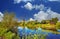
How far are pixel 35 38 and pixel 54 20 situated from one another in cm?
33

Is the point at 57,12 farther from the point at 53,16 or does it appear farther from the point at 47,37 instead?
the point at 47,37

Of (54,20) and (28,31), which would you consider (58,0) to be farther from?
(28,31)

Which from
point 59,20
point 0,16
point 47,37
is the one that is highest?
point 0,16

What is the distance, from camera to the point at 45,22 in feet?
7.91

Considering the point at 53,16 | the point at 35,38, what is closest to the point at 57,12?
the point at 53,16

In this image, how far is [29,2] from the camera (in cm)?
249

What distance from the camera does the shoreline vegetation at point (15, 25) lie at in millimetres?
2389

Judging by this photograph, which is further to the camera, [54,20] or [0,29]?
[0,29]

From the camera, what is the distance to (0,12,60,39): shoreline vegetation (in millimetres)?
2389

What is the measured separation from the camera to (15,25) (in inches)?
99.0

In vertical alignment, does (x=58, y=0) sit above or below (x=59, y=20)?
above

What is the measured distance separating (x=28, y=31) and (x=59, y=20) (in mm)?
418

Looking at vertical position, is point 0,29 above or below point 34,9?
below

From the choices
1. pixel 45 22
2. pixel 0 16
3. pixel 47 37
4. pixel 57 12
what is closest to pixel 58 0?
pixel 57 12
